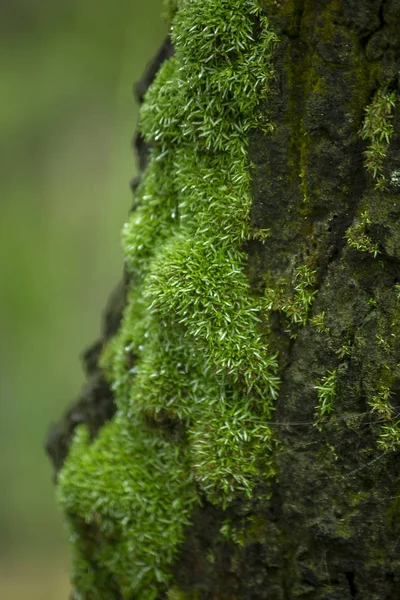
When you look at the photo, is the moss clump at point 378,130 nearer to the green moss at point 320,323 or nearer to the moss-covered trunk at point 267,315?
the moss-covered trunk at point 267,315

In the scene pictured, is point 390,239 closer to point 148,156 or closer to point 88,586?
point 148,156

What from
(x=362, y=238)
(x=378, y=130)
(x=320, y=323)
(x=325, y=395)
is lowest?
(x=325, y=395)

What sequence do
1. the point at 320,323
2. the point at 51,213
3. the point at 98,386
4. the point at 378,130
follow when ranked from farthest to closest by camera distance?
the point at 51,213 < the point at 98,386 < the point at 320,323 < the point at 378,130

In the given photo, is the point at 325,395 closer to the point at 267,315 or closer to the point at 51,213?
the point at 267,315

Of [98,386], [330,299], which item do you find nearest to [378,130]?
[330,299]

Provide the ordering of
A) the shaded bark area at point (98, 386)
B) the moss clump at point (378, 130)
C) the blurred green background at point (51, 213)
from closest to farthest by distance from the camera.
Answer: the moss clump at point (378, 130) < the shaded bark area at point (98, 386) < the blurred green background at point (51, 213)

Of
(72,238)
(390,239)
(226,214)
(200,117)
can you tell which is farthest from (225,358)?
(72,238)

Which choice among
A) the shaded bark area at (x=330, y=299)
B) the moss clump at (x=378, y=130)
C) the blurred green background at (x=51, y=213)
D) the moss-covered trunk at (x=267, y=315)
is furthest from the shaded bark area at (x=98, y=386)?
the blurred green background at (x=51, y=213)

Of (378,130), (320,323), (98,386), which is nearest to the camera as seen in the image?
(378,130)
